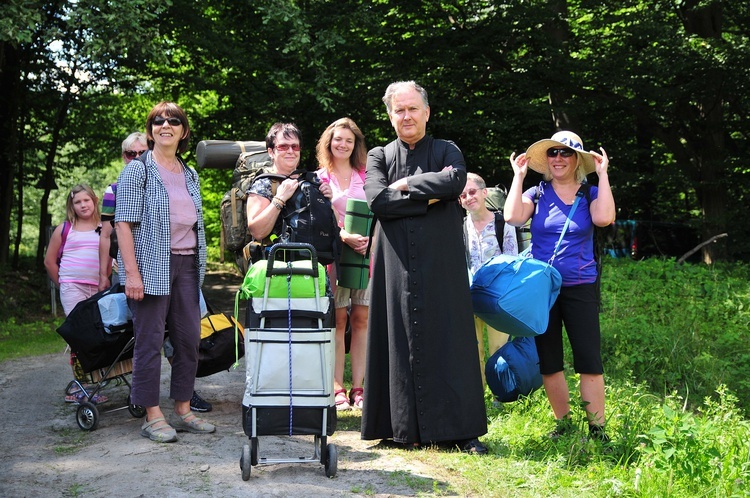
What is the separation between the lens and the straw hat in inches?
204

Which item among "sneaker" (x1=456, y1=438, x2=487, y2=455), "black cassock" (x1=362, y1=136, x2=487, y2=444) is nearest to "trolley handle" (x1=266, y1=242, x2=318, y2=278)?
"black cassock" (x1=362, y1=136, x2=487, y2=444)

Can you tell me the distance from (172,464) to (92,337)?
1544 millimetres

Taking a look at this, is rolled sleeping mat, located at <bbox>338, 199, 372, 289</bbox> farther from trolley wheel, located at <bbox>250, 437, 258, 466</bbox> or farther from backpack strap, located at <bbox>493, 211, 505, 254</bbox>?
trolley wheel, located at <bbox>250, 437, 258, 466</bbox>

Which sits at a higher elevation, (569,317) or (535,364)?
(569,317)

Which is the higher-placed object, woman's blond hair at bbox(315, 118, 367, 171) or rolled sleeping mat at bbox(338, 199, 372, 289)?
woman's blond hair at bbox(315, 118, 367, 171)

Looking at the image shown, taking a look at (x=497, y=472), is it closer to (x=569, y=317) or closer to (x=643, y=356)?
(x=569, y=317)

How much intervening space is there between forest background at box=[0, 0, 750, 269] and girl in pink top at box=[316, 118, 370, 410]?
794 centimetres

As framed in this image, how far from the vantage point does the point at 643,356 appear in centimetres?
830

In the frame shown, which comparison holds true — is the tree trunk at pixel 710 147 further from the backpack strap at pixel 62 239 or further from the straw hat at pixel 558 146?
the backpack strap at pixel 62 239

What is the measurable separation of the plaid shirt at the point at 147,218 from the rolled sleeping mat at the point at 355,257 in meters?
1.53

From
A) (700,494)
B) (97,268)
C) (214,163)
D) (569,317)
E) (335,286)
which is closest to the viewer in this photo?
(700,494)

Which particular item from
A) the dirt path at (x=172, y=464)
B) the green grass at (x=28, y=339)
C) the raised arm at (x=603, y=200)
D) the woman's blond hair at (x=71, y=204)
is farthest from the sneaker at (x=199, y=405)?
the green grass at (x=28, y=339)

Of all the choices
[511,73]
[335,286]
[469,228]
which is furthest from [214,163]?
[511,73]

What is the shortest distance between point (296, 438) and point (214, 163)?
2549mm
